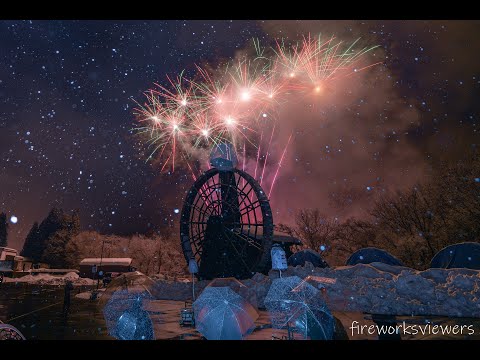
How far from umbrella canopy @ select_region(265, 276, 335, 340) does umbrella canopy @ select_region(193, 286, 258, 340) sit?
0.56 m

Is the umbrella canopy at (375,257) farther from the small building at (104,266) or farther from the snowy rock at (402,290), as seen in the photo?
the small building at (104,266)

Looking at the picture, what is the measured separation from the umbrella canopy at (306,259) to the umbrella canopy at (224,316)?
57.3ft

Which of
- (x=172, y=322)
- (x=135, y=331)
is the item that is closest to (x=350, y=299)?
(x=172, y=322)

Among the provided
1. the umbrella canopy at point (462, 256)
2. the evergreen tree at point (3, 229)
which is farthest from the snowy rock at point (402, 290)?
the evergreen tree at point (3, 229)

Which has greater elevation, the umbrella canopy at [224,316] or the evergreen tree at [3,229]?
the evergreen tree at [3,229]

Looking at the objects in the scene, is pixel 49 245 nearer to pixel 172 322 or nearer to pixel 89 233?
pixel 89 233

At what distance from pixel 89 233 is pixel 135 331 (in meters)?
60.7

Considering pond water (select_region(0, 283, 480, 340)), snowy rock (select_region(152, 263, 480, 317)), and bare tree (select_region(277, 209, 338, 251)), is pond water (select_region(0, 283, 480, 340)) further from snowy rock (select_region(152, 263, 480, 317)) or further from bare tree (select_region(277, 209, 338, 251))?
bare tree (select_region(277, 209, 338, 251))

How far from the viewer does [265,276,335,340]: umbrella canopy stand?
5266mm

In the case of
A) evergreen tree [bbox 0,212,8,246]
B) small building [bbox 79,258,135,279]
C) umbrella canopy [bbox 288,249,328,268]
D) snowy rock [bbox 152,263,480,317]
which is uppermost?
evergreen tree [bbox 0,212,8,246]

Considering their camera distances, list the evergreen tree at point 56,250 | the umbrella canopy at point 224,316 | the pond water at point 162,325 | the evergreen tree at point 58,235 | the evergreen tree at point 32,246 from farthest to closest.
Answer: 1. the evergreen tree at point 32,246
2. the evergreen tree at point 58,235
3. the evergreen tree at point 56,250
4. the pond water at point 162,325
5. the umbrella canopy at point 224,316

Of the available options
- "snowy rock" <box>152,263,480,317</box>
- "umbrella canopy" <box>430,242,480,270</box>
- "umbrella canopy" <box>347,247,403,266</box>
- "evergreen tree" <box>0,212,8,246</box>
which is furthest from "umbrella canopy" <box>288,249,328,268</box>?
"evergreen tree" <box>0,212,8,246</box>

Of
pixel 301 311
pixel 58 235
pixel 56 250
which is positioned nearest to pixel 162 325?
pixel 301 311

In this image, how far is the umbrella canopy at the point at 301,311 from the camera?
5266mm
